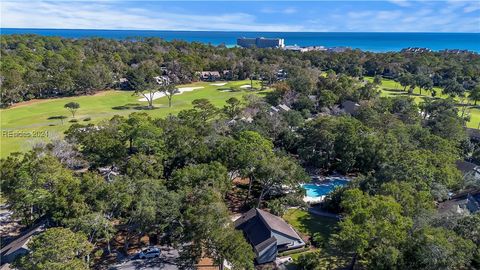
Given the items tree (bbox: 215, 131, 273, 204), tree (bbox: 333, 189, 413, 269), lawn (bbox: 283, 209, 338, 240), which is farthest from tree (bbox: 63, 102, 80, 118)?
tree (bbox: 333, 189, 413, 269)

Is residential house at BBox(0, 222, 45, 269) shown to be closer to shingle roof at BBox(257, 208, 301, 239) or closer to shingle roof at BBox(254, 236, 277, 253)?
shingle roof at BBox(254, 236, 277, 253)

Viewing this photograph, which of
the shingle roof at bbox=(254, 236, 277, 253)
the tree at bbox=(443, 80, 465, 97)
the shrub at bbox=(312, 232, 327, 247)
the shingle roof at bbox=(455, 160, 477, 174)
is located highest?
the tree at bbox=(443, 80, 465, 97)

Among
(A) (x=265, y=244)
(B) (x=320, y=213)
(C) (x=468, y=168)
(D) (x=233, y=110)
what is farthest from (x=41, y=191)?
(C) (x=468, y=168)

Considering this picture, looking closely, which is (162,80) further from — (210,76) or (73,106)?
(73,106)

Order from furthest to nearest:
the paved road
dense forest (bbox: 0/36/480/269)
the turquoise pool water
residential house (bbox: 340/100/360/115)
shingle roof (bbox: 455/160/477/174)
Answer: residential house (bbox: 340/100/360/115) → shingle roof (bbox: 455/160/477/174) → the turquoise pool water → the paved road → dense forest (bbox: 0/36/480/269)

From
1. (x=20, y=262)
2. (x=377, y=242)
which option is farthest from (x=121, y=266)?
(x=377, y=242)

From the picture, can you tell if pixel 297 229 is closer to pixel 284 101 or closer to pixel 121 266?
pixel 121 266
